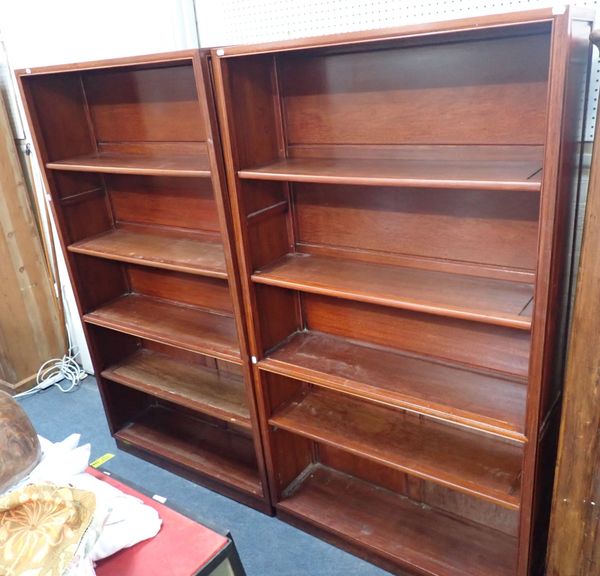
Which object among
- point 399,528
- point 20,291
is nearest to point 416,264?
point 399,528

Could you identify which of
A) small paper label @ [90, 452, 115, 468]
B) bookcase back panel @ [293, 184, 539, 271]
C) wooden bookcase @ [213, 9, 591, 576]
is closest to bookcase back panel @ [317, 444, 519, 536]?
wooden bookcase @ [213, 9, 591, 576]

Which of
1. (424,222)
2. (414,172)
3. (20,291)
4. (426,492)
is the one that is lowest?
(426,492)

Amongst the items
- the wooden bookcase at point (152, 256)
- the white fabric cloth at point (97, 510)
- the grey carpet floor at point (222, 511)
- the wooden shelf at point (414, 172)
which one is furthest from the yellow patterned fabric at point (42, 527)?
the wooden shelf at point (414, 172)

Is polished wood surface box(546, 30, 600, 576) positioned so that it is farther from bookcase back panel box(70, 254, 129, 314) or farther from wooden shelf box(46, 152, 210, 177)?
bookcase back panel box(70, 254, 129, 314)

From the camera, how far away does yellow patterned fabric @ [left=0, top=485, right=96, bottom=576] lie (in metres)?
1.11

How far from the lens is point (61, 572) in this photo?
1.10 m

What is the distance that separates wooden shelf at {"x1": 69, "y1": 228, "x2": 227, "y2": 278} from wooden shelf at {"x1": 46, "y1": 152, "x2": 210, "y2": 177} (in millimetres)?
326

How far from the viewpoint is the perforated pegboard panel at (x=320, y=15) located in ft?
5.06

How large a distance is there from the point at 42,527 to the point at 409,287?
A: 44.8 inches

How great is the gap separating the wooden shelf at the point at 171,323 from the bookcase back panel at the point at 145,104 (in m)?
0.75

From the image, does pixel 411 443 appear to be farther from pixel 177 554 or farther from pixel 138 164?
pixel 138 164

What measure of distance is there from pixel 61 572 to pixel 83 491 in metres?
0.20

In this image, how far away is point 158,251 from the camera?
2219 millimetres

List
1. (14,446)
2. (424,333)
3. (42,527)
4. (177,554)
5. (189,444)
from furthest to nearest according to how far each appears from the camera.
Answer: (189,444)
(424,333)
(14,446)
(177,554)
(42,527)
